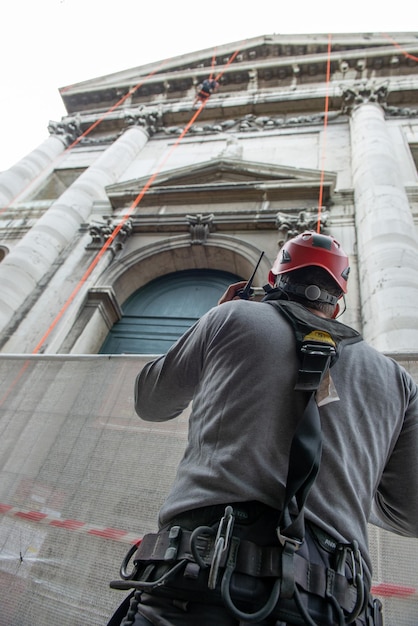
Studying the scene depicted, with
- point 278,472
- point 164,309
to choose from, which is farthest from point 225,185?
point 278,472

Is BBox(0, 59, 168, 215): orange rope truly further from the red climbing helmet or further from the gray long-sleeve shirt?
the gray long-sleeve shirt

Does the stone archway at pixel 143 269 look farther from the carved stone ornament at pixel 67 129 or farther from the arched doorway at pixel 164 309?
the carved stone ornament at pixel 67 129

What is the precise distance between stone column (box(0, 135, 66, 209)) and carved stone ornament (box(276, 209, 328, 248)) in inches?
290

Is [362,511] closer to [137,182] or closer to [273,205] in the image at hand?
[273,205]

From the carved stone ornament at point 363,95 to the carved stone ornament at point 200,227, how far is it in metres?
5.69

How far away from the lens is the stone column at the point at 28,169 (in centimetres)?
989

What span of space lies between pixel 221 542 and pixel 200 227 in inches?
254

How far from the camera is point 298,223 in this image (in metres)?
6.32

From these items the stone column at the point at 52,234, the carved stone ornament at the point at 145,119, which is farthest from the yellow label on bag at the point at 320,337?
the carved stone ornament at the point at 145,119

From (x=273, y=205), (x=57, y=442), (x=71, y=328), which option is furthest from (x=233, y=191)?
(x=57, y=442)

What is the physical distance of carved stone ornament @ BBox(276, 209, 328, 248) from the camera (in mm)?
6270

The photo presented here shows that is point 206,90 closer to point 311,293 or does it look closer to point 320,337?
point 311,293

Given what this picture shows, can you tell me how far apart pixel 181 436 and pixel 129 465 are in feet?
1.21

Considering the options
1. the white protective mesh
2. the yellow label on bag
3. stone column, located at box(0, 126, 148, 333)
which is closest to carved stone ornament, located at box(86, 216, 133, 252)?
stone column, located at box(0, 126, 148, 333)
